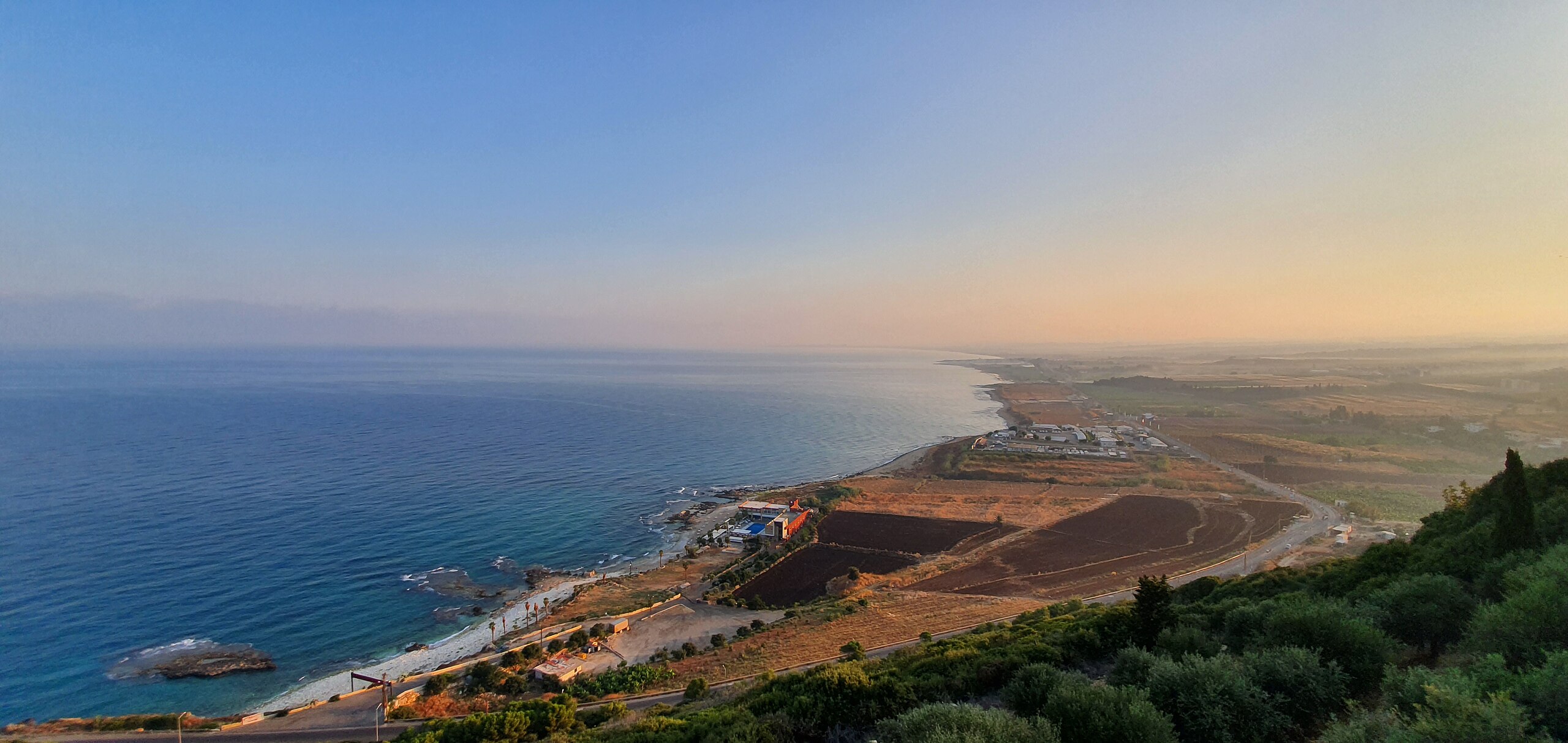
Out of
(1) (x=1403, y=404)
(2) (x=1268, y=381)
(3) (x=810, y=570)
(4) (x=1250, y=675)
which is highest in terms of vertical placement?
(4) (x=1250, y=675)

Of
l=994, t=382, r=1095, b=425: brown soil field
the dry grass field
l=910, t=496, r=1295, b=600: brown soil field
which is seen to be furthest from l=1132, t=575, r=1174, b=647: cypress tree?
the dry grass field

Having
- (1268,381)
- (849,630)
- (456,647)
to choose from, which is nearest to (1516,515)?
(849,630)

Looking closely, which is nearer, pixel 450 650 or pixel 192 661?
pixel 192 661

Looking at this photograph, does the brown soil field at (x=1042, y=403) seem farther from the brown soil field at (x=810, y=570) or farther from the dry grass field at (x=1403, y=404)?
the brown soil field at (x=810, y=570)

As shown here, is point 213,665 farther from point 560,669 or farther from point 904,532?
point 904,532

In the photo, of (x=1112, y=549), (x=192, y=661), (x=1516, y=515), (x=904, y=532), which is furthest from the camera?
(x=904, y=532)

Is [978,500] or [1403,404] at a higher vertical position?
[1403,404]

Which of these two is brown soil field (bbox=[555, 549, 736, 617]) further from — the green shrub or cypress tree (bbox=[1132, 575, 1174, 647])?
the green shrub
